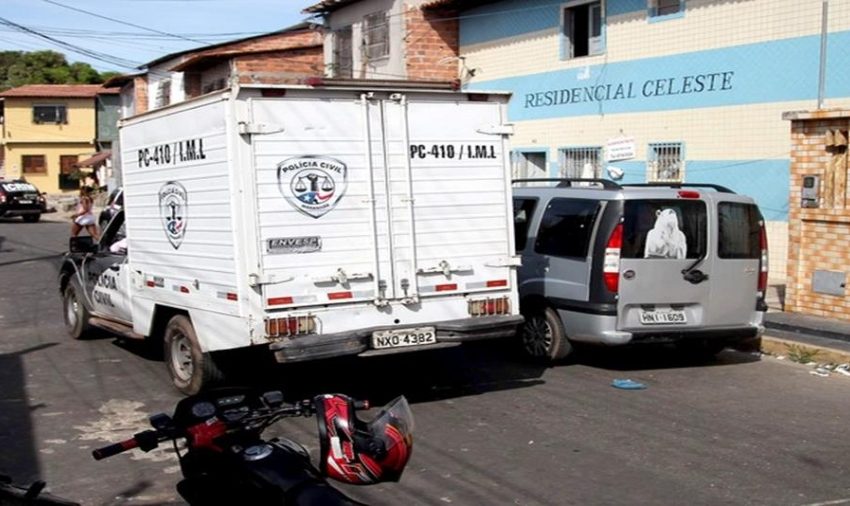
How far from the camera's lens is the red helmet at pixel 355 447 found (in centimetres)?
343

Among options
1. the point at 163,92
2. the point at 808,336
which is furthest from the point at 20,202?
the point at 808,336

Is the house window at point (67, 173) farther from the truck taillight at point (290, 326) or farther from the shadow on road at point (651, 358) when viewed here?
the truck taillight at point (290, 326)

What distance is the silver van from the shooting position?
925cm

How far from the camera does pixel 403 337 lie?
309 inches

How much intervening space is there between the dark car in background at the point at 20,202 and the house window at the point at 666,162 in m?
29.3

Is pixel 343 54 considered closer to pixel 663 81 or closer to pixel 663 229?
pixel 663 81

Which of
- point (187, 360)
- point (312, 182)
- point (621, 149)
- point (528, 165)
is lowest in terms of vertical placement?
point (187, 360)

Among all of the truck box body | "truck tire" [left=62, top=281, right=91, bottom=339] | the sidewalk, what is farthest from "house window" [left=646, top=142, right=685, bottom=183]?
"truck tire" [left=62, top=281, right=91, bottom=339]

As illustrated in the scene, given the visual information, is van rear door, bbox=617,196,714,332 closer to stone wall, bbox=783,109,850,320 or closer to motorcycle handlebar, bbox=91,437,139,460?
stone wall, bbox=783,109,850,320

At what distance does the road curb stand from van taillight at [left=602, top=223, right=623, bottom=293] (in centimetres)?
254

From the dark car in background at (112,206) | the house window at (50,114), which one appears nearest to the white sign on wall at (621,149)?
the dark car in background at (112,206)

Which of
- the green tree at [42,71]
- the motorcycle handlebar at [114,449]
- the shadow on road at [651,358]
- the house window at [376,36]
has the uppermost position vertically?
the green tree at [42,71]

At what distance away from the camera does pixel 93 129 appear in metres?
62.8

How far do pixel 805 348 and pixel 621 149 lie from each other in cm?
728
